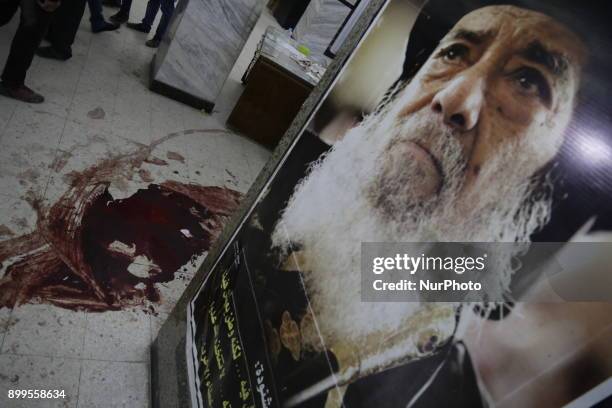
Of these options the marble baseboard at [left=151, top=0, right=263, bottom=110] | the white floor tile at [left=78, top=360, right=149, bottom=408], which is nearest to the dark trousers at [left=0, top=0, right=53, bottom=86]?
the marble baseboard at [left=151, top=0, right=263, bottom=110]

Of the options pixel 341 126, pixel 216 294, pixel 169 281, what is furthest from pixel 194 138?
pixel 341 126

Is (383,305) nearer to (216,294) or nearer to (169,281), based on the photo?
(216,294)

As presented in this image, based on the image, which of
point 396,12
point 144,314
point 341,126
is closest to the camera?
point 396,12

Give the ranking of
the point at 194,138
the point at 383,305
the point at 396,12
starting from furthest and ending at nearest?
the point at 194,138 < the point at 396,12 < the point at 383,305

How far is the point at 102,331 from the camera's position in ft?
7.40

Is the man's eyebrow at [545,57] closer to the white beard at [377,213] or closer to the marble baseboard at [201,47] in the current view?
the white beard at [377,213]

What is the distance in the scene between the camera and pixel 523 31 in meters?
0.90

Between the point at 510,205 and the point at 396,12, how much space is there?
0.76 metres

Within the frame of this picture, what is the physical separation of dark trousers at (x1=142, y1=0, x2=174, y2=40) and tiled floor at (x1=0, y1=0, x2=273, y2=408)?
0.28 meters

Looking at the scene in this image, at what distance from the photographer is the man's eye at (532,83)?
0.83m

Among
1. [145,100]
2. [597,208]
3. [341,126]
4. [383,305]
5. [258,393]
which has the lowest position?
[145,100]

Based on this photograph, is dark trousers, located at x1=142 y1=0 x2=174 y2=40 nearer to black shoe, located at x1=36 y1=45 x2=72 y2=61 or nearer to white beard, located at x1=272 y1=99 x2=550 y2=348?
black shoe, located at x1=36 y1=45 x2=72 y2=61

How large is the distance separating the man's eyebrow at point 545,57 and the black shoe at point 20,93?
366 centimetres

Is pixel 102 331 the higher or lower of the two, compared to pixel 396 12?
lower
